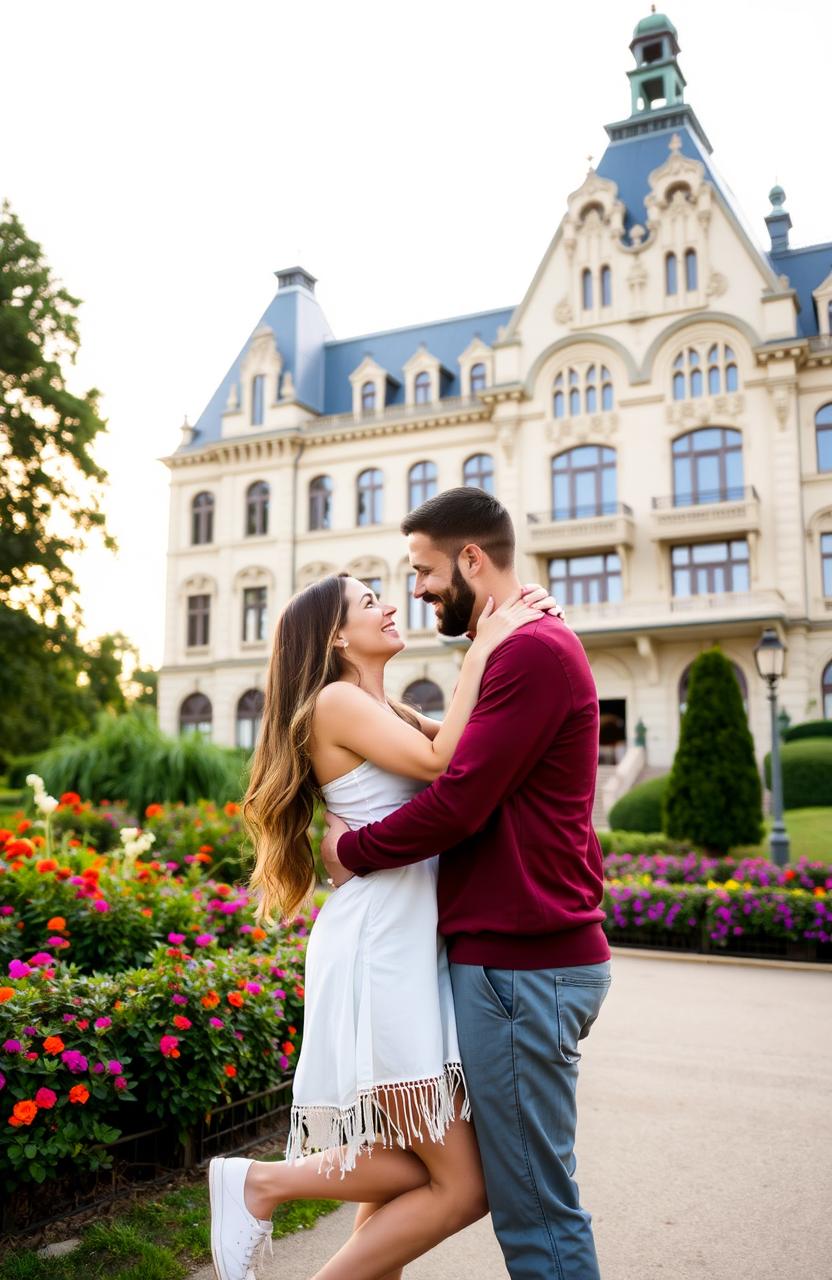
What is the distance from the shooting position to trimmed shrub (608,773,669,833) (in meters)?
20.7

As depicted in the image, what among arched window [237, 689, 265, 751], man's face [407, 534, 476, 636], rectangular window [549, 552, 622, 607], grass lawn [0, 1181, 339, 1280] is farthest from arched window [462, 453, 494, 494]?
man's face [407, 534, 476, 636]

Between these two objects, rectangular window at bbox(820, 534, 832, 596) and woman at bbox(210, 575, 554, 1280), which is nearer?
woman at bbox(210, 575, 554, 1280)

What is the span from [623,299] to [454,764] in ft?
105

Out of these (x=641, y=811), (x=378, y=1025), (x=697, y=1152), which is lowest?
(x=697, y=1152)

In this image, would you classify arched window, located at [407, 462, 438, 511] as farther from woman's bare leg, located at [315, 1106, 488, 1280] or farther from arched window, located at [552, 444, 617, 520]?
woman's bare leg, located at [315, 1106, 488, 1280]

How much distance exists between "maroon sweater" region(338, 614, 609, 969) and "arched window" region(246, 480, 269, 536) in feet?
119

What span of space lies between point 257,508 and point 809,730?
70.3 feet

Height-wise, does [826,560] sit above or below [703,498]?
below

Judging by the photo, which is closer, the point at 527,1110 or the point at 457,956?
the point at 527,1110

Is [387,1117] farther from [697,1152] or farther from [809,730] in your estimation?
[809,730]

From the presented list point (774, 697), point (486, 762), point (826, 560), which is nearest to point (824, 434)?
point (826, 560)

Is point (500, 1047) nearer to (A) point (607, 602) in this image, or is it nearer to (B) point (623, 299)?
(A) point (607, 602)

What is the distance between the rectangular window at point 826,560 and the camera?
29.6 meters

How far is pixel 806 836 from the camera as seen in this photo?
18844 mm
